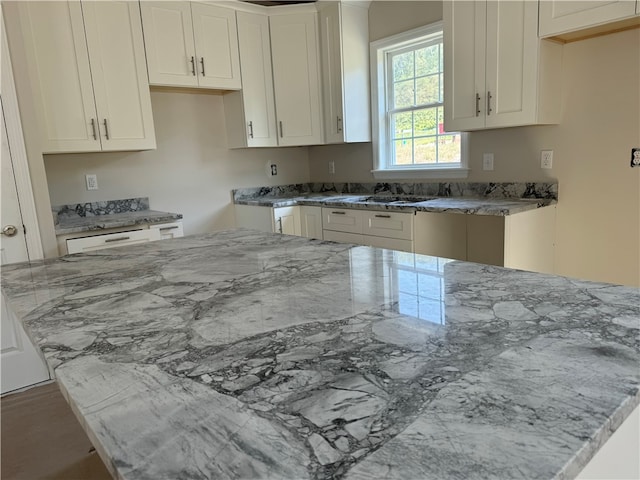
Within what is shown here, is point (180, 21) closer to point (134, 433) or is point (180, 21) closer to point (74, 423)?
point (74, 423)

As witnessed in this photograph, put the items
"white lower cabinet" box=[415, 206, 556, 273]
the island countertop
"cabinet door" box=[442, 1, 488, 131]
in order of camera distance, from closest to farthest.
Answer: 1. the island countertop
2. "white lower cabinet" box=[415, 206, 556, 273]
3. "cabinet door" box=[442, 1, 488, 131]

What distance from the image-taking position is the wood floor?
76.1 inches

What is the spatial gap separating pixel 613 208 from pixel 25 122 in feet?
11.2

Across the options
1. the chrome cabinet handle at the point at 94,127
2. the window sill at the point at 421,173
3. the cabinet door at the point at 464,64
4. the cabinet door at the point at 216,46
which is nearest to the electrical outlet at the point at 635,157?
the cabinet door at the point at 464,64

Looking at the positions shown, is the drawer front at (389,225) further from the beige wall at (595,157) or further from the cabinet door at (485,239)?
the beige wall at (595,157)

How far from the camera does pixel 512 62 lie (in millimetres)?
2623

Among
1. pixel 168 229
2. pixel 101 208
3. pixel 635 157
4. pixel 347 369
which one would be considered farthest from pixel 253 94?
pixel 347 369

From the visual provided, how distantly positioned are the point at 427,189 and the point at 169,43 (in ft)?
7.38

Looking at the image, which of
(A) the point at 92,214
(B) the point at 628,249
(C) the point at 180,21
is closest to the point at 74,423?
(A) the point at 92,214

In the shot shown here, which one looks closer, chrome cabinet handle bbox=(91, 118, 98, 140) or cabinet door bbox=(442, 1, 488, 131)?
cabinet door bbox=(442, 1, 488, 131)

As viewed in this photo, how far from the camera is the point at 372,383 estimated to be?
26.8 inches

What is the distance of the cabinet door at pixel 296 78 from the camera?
3.83 meters

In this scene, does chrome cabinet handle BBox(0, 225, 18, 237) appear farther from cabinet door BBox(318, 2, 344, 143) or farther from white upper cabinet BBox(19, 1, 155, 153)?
cabinet door BBox(318, 2, 344, 143)

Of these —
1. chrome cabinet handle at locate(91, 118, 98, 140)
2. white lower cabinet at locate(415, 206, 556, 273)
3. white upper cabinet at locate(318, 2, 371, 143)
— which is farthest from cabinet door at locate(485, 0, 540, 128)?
chrome cabinet handle at locate(91, 118, 98, 140)
